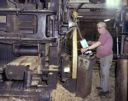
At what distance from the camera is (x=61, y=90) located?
652 centimetres

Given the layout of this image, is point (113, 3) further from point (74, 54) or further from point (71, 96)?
point (71, 96)

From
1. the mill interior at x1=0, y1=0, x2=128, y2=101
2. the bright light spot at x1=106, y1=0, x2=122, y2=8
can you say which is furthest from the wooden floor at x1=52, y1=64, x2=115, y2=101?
the bright light spot at x1=106, y1=0, x2=122, y2=8

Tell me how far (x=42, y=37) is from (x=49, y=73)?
1.98 ft

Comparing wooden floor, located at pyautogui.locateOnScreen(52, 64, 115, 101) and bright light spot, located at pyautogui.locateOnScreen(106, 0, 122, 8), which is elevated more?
bright light spot, located at pyautogui.locateOnScreen(106, 0, 122, 8)

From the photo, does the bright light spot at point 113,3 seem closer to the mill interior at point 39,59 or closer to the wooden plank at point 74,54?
the mill interior at point 39,59

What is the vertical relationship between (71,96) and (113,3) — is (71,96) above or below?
below

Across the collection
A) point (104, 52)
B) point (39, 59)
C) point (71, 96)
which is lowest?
point (71, 96)

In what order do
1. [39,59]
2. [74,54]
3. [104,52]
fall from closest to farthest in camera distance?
1. [39,59]
2. [74,54]
3. [104,52]

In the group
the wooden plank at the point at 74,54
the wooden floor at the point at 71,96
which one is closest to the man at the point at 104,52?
the wooden floor at the point at 71,96

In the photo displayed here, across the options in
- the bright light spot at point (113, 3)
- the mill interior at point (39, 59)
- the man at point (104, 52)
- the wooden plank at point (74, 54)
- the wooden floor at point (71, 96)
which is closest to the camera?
the mill interior at point (39, 59)

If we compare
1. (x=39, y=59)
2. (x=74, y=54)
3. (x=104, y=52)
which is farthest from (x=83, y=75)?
(x=39, y=59)

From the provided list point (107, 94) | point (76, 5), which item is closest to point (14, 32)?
point (107, 94)

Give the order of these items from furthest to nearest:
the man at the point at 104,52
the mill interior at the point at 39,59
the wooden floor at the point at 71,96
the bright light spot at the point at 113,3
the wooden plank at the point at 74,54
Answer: the bright light spot at the point at 113,3
the man at the point at 104,52
the wooden plank at the point at 74,54
the wooden floor at the point at 71,96
the mill interior at the point at 39,59

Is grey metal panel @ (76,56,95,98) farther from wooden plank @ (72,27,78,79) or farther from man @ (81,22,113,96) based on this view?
man @ (81,22,113,96)
